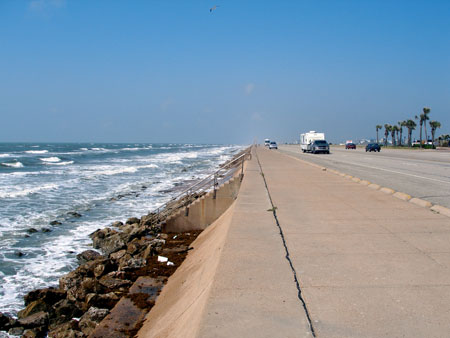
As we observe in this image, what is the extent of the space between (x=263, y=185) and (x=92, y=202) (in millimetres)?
10468

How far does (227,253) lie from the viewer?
563cm

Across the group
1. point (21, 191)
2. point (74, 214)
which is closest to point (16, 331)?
point (74, 214)

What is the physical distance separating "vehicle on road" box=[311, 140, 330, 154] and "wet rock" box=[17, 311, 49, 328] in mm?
45381

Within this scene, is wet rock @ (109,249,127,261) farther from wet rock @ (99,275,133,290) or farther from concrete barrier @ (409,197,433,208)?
concrete barrier @ (409,197,433,208)

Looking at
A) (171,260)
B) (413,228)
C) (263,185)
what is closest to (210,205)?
(263,185)

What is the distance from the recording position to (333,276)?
460 cm

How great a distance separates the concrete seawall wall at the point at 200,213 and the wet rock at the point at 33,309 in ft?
19.6

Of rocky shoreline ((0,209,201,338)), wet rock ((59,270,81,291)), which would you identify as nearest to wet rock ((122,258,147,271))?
rocky shoreline ((0,209,201,338))

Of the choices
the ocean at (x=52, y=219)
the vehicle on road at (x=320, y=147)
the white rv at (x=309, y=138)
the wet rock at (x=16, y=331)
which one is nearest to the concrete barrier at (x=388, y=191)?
the ocean at (x=52, y=219)

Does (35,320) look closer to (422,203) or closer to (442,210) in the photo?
Answer: (442,210)

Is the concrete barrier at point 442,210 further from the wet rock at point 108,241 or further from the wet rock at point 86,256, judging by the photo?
the wet rock at point 86,256

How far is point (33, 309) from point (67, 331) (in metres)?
1.45

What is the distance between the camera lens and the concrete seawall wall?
41.5ft

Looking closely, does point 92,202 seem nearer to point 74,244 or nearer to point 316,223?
point 74,244
